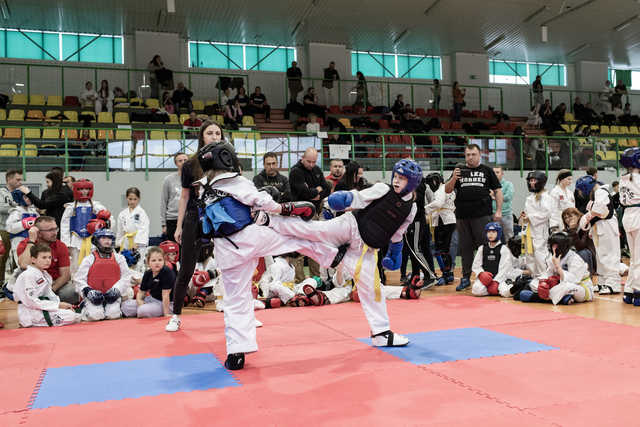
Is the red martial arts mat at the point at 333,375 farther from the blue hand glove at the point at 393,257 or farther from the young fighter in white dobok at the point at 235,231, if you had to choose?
the blue hand glove at the point at 393,257

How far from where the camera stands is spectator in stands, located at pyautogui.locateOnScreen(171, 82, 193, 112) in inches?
663

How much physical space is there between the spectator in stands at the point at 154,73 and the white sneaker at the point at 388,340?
50.8ft

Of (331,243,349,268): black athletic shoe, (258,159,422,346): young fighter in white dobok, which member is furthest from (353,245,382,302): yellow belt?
(331,243,349,268): black athletic shoe

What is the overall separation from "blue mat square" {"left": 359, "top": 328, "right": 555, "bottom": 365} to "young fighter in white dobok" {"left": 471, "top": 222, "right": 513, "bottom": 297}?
7.42 ft

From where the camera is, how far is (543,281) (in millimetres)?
6047

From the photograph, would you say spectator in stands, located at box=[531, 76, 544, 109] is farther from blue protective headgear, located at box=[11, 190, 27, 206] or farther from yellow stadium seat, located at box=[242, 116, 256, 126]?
blue protective headgear, located at box=[11, 190, 27, 206]

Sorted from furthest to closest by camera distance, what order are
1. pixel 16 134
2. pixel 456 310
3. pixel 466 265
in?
pixel 16 134
pixel 466 265
pixel 456 310

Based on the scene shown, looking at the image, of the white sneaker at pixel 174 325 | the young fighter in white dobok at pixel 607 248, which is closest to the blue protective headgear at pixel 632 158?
the young fighter in white dobok at pixel 607 248

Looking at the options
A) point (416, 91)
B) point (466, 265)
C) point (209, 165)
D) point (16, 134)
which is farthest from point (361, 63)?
point (209, 165)

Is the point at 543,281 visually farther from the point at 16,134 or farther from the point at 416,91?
the point at 416,91

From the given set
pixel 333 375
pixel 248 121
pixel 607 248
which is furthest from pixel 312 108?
pixel 333 375

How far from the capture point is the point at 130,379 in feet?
11.3

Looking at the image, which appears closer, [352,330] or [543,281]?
[352,330]

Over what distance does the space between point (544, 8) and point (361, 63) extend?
23.4ft
